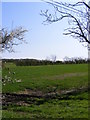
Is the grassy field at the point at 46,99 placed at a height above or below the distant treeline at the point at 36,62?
below

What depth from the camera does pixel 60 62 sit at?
3986 inches

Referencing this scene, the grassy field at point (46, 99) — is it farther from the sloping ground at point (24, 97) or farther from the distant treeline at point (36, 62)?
the distant treeline at point (36, 62)

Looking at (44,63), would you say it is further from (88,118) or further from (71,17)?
(88,118)

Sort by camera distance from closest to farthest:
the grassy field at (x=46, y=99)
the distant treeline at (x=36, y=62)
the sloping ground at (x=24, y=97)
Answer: the grassy field at (x=46, y=99) < the sloping ground at (x=24, y=97) < the distant treeline at (x=36, y=62)

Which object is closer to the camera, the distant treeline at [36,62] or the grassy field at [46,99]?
the grassy field at [46,99]

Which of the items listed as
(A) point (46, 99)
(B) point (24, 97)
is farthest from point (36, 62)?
(A) point (46, 99)

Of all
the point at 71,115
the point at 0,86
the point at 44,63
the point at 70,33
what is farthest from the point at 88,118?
the point at 44,63

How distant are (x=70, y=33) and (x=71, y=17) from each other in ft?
5.08

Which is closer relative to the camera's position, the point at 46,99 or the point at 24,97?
the point at 46,99

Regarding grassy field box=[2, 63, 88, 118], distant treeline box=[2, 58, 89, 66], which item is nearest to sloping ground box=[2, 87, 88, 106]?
grassy field box=[2, 63, 88, 118]

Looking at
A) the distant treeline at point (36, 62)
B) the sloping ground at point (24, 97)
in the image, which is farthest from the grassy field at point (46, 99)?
the distant treeline at point (36, 62)

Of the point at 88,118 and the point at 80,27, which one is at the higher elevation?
the point at 80,27

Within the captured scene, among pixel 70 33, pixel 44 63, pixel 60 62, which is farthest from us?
pixel 60 62

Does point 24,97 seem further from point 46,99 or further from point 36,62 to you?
point 36,62
